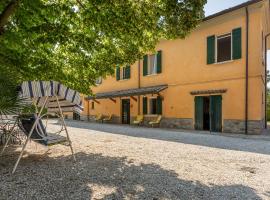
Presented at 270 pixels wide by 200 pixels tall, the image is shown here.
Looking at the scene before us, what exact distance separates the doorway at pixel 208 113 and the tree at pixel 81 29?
6.09 m

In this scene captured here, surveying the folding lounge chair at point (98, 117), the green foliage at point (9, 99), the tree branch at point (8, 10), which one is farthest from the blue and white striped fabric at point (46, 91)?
the folding lounge chair at point (98, 117)

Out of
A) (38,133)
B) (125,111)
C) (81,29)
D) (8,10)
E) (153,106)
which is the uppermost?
(81,29)

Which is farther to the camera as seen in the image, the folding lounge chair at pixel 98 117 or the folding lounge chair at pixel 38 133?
the folding lounge chair at pixel 98 117

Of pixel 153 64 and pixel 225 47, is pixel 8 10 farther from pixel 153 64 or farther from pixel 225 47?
pixel 153 64

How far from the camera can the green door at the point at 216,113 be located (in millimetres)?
13609

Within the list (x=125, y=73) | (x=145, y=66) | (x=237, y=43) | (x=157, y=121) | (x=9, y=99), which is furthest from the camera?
(x=125, y=73)

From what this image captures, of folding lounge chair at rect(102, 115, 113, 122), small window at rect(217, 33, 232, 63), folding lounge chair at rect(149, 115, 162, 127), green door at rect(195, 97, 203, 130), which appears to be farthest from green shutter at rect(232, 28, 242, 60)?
folding lounge chair at rect(102, 115, 113, 122)

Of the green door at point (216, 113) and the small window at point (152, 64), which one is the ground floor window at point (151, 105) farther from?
the green door at point (216, 113)

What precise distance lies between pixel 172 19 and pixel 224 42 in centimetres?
903

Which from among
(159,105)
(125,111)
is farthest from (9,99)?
(125,111)

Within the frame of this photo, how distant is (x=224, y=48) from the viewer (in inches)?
548

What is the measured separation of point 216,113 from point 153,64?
21.1 feet

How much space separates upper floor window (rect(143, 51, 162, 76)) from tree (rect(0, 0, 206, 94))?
7.75 meters

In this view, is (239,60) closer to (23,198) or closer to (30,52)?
(30,52)
